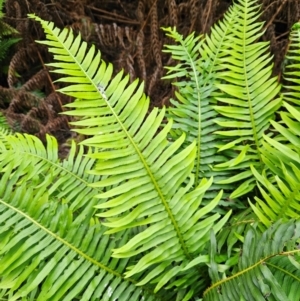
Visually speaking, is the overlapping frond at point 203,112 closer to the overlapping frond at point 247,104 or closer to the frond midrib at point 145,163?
the overlapping frond at point 247,104

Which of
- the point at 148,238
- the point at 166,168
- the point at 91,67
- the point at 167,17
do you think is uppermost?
the point at 167,17

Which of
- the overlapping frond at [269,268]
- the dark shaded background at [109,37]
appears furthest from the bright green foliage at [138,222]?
the dark shaded background at [109,37]

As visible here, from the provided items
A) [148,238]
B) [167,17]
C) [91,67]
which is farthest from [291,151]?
[167,17]

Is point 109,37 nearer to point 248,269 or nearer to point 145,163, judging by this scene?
point 145,163

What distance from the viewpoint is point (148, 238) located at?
4.31 feet

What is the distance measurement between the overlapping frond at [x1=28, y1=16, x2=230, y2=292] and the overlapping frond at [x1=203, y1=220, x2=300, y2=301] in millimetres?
150

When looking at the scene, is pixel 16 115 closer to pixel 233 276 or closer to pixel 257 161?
pixel 257 161

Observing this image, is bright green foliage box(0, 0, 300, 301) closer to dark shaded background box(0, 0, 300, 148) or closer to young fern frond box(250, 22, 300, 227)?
young fern frond box(250, 22, 300, 227)

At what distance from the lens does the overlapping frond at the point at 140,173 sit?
50.6 inches

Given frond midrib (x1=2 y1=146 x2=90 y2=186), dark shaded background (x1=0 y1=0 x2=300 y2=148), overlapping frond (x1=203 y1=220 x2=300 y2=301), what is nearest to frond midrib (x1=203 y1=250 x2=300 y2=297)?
overlapping frond (x1=203 y1=220 x2=300 y2=301)

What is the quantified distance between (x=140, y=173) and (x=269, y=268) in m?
0.48

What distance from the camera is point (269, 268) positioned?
1.19 metres

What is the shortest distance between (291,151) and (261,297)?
1.64 ft

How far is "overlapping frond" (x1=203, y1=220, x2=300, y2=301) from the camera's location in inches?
43.4
